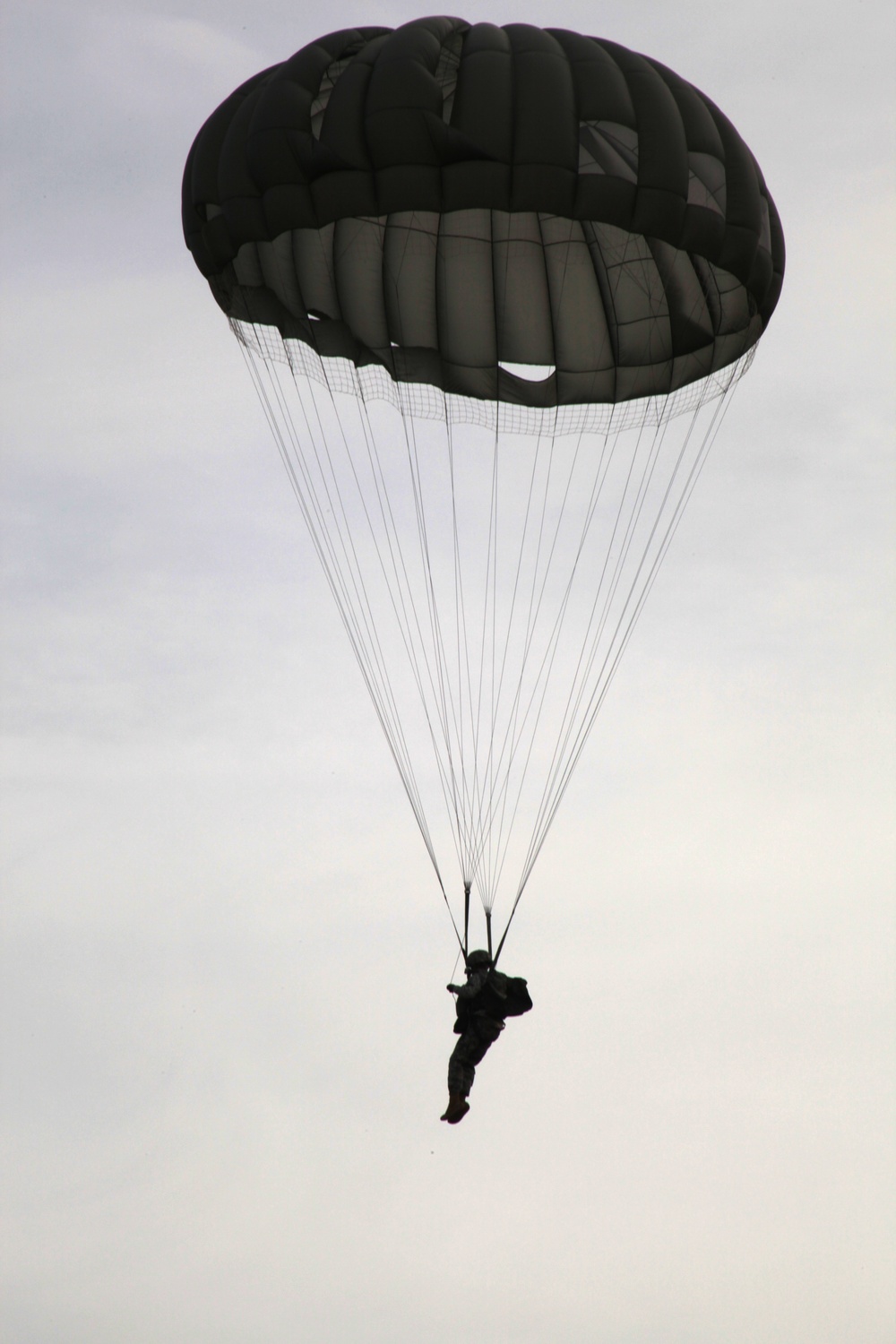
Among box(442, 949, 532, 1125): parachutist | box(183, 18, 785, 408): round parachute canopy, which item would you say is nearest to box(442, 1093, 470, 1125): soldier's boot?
box(442, 949, 532, 1125): parachutist

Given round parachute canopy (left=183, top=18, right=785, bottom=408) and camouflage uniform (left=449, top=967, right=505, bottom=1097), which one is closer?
camouflage uniform (left=449, top=967, right=505, bottom=1097)

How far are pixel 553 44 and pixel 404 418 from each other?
14.0 ft

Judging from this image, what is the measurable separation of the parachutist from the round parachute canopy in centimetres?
663

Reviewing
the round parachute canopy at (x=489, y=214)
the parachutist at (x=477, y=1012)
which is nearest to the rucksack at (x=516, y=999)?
the parachutist at (x=477, y=1012)

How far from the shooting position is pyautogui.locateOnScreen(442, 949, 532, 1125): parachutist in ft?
62.3

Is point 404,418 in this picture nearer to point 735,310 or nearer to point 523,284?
point 523,284

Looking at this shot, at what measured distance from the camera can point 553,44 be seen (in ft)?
65.7

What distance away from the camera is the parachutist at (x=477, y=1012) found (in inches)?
748

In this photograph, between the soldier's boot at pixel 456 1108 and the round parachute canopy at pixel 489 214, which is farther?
the round parachute canopy at pixel 489 214

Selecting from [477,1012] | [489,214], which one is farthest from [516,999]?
[489,214]

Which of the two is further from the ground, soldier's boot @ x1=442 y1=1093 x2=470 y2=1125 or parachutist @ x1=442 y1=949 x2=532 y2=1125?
parachutist @ x1=442 y1=949 x2=532 y2=1125

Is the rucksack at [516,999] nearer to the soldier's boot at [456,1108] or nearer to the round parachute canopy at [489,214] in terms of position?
the soldier's boot at [456,1108]

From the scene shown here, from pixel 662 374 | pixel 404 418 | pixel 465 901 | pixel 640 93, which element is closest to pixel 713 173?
pixel 640 93

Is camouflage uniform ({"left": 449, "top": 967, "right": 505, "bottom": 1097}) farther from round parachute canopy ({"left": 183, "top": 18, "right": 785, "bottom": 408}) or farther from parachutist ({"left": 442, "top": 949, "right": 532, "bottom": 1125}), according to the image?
round parachute canopy ({"left": 183, "top": 18, "right": 785, "bottom": 408})
